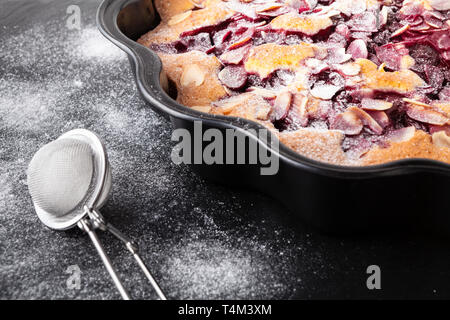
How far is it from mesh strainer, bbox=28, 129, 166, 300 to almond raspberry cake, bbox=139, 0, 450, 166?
256mm

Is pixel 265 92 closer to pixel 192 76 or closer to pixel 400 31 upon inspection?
pixel 192 76

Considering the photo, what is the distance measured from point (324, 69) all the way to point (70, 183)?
23.8 inches

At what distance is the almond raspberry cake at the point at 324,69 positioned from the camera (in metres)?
1.07

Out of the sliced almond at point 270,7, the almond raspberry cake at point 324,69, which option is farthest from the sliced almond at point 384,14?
the sliced almond at point 270,7

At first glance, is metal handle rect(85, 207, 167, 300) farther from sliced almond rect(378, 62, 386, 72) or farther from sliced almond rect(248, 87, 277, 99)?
sliced almond rect(378, 62, 386, 72)

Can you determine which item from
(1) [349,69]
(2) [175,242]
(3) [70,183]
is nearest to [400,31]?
(1) [349,69]

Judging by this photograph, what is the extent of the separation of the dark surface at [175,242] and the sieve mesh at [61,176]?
0.07m

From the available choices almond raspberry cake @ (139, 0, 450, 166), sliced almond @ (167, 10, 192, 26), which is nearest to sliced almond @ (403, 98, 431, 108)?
almond raspberry cake @ (139, 0, 450, 166)

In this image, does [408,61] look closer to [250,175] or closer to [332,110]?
[332,110]

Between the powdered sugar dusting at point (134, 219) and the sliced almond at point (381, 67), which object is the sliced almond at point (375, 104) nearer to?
the sliced almond at point (381, 67)

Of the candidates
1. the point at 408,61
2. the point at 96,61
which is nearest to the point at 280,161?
the point at 408,61

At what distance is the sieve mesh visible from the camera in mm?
1056
